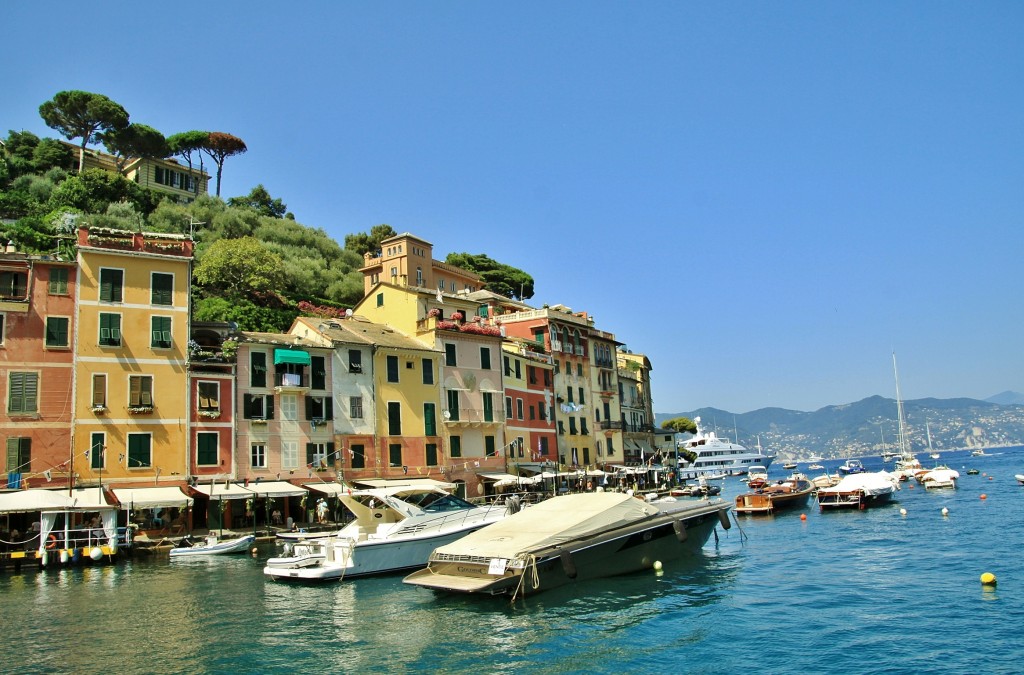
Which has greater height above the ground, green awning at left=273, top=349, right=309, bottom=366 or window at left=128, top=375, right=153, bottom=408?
green awning at left=273, top=349, right=309, bottom=366

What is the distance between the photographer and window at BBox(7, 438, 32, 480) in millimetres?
35438

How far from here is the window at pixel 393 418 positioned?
47688mm

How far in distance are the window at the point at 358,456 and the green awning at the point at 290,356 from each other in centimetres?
558

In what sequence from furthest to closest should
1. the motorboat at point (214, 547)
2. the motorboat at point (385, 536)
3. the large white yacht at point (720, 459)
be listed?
1. the large white yacht at point (720, 459)
2. the motorboat at point (214, 547)
3. the motorboat at point (385, 536)

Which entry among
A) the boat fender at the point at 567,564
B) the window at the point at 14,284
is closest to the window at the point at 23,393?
the window at the point at 14,284

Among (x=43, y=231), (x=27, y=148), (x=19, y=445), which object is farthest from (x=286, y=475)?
(x=27, y=148)

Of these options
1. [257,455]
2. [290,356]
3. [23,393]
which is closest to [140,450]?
[23,393]

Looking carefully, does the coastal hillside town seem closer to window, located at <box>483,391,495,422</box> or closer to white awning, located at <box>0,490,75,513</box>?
window, located at <box>483,391,495,422</box>

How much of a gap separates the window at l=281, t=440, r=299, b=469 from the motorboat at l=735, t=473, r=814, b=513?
26097 millimetres

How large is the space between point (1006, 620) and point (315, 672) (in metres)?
15.5

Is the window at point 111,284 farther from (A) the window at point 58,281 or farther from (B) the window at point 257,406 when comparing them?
(B) the window at point 257,406

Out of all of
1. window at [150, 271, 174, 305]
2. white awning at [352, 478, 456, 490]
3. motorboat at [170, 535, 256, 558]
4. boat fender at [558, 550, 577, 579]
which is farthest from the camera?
white awning at [352, 478, 456, 490]

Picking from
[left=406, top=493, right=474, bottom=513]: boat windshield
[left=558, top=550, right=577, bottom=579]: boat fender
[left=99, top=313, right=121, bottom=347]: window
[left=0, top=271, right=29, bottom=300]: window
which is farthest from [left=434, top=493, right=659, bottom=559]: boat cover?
[left=0, top=271, right=29, bottom=300]: window

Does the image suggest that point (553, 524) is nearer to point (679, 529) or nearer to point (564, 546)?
point (564, 546)
